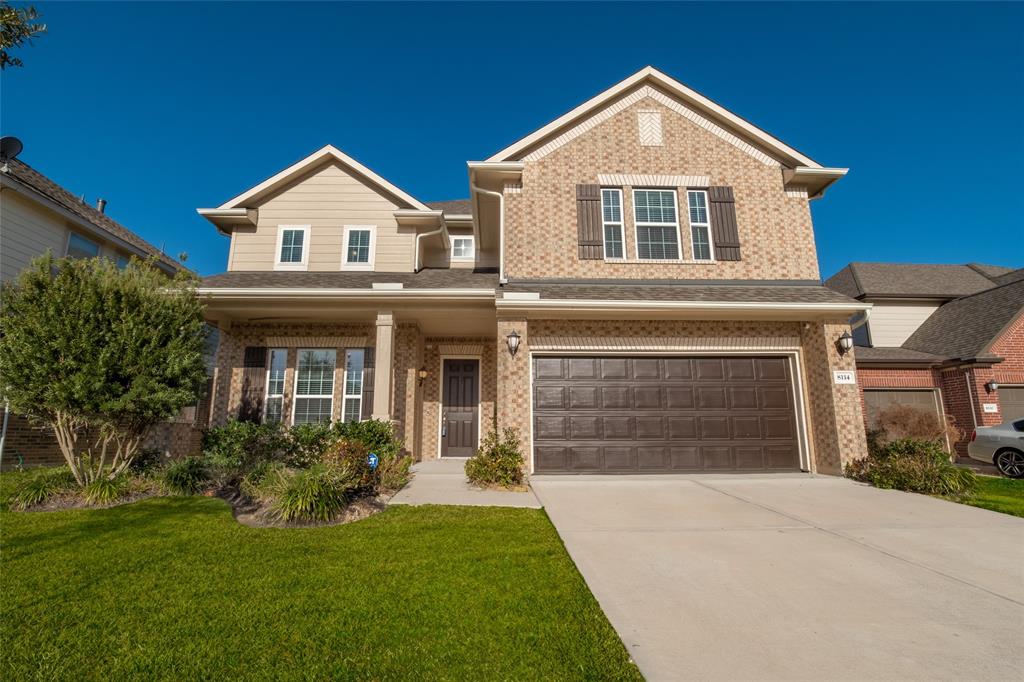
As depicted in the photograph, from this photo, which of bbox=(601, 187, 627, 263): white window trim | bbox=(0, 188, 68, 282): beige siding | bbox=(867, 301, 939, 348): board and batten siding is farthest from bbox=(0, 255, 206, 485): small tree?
bbox=(867, 301, 939, 348): board and batten siding

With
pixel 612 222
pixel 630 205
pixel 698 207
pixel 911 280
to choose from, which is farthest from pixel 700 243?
pixel 911 280

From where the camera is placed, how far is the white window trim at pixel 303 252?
11.2m

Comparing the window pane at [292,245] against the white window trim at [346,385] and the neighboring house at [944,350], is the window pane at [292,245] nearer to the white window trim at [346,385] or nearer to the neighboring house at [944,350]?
the white window trim at [346,385]

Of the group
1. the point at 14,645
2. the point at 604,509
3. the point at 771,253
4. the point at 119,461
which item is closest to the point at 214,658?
the point at 14,645

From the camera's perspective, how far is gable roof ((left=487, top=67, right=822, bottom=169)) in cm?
996

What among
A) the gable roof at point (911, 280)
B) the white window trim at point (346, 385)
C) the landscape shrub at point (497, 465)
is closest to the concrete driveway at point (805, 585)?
the landscape shrub at point (497, 465)

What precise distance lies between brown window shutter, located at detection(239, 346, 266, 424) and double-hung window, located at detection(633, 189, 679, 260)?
8.88 m

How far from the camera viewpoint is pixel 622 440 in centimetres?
879

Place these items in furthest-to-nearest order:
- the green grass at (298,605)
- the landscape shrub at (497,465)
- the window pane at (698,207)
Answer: the window pane at (698,207), the landscape shrub at (497,465), the green grass at (298,605)

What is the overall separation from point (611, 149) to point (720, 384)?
18.5ft

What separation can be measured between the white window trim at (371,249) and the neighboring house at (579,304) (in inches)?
2.3

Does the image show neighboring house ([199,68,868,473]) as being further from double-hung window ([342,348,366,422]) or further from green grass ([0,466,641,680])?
green grass ([0,466,641,680])

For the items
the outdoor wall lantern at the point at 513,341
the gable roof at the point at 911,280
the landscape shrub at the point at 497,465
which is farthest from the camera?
the gable roof at the point at 911,280

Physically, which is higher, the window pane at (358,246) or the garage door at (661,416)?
the window pane at (358,246)
